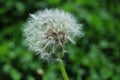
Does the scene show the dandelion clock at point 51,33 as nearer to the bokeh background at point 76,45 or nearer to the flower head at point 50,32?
the flower head at point 50,32

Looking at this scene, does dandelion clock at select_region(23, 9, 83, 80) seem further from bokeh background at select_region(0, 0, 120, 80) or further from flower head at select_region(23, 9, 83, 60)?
bokeh background at select_region(0, 0, 120, 80)

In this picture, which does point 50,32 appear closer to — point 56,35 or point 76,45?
point 56,35

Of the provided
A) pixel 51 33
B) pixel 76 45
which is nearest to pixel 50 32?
pixel 51 33

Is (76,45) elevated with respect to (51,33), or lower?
elevated

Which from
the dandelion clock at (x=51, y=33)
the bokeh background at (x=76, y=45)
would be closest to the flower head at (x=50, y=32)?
the dandelion clock at (x=51, y=33)

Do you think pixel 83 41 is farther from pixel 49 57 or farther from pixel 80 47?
pixel 49 57

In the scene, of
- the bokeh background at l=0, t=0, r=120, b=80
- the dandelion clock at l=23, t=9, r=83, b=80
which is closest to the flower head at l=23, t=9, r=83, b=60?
the dandelion clock at l=23, t=9, r=83, b=80
